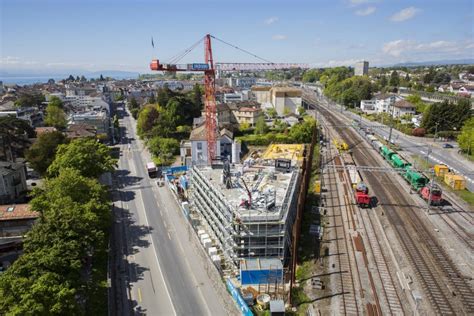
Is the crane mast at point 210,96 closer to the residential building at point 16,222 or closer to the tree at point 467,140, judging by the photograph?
the residential building at point 16,222

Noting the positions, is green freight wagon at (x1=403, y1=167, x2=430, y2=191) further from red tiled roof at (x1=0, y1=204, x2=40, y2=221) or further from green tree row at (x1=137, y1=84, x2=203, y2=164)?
red tiled roof at (x1=0, y1=204, x2=40, y2=221)

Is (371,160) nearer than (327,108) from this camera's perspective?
Yes

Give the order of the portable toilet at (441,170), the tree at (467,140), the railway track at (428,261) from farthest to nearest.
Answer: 1. the tree at (467,140)
2. the portable toilet at (441,170)
3. the railway track at (428,261)

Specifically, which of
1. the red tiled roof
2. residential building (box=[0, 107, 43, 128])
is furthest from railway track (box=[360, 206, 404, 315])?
residential building (box=[0, 107, 43, 128])

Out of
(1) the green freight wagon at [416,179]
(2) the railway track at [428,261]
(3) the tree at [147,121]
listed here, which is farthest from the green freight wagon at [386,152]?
(3) the tree at [147,121]

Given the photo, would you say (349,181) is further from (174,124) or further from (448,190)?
(174,124)

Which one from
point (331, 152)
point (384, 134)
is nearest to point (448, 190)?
point (331, 152)
